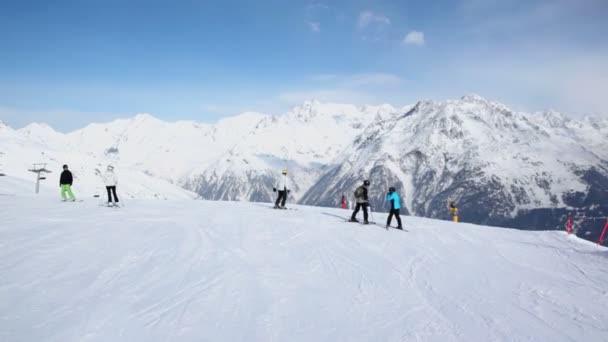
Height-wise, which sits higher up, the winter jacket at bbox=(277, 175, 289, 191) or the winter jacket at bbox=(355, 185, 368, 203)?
the winter jacket at bbox=(277, 175, 289, 191)

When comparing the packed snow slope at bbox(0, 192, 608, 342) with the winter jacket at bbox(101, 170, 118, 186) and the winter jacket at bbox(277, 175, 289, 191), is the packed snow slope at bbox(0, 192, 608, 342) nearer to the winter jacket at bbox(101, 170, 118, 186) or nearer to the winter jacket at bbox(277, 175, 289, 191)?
the winter jacket at bbox(101, 170, 118, 186)

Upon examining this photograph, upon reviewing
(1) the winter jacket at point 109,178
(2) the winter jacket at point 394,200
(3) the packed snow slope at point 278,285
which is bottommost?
(3) the packed snow slope at point 278,285

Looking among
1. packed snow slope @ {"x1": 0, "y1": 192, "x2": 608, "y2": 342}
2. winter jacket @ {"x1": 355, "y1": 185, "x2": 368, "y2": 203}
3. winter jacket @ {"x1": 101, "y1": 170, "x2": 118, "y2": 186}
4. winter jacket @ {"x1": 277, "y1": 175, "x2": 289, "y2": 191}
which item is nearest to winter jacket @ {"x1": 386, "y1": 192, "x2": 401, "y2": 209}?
→ winter jacket @ {"x1": 355, "y1": 185, "x2": 368, "y2": 203}

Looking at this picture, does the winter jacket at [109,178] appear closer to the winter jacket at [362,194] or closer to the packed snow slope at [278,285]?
the packed snow slope at [278,285]

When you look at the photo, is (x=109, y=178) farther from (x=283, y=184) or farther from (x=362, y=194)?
(x=362, y=194)

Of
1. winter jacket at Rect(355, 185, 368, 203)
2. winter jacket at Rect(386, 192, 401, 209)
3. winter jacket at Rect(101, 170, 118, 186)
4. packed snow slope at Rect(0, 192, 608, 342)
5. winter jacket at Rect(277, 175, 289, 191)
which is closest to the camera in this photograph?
packed snow slope at Rect(0, 192, 608, 342)

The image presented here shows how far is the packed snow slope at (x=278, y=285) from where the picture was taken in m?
8.66

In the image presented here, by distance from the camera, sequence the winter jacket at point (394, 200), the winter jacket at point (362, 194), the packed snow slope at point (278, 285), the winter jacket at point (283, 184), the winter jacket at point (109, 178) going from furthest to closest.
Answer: the winter jacket at point (283, 184)
the winter jacket at point (109, 178)
the winter jacket at point (362, 194)
the winter jacket at point (394, 200)
the packed snow slope at point (278, 285)

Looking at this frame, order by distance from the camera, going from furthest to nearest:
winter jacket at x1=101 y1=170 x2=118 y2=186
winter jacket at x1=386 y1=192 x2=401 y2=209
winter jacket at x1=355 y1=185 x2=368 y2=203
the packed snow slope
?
winter jacket at x1=101 y1=170 x2=118 y2=186, winter jacket at x1=355 y1=185 x2=368 y2=203, winter jacket at x1=386 y1=192 x2=401 y2=209, the packed snow slope

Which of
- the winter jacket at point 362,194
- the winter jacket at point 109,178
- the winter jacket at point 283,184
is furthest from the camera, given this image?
the winter jacket at point 283,184

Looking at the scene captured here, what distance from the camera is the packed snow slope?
8.66m

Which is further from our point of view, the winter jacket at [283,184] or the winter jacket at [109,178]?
the winter jacket at [283,184]

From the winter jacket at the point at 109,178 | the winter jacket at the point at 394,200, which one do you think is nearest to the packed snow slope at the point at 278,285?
the winter jacket at the point at 394,200

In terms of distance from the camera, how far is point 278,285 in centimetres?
1130
